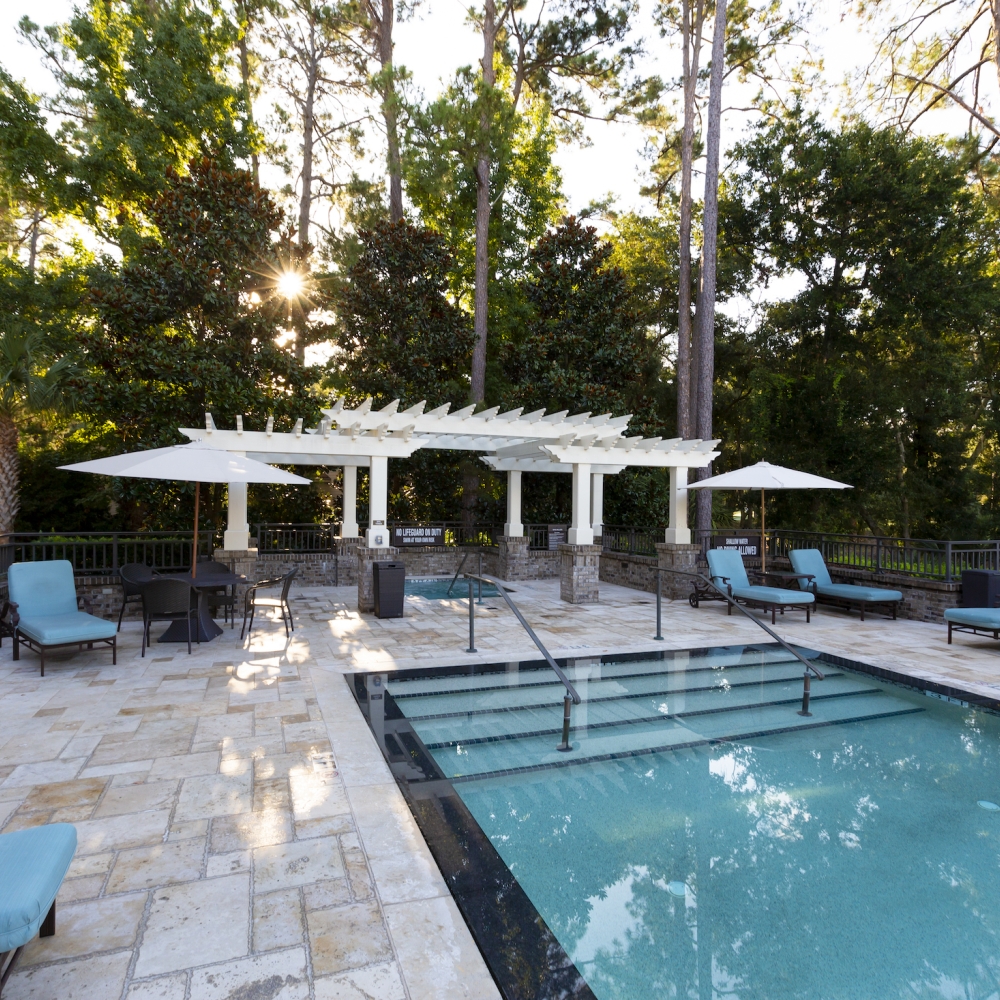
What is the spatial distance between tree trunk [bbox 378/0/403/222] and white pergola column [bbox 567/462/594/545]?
9615mm

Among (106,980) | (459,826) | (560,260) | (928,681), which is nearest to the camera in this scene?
(106,980)

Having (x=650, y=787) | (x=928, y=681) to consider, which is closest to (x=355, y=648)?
(x=650, y=787)

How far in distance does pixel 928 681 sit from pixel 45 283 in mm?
17739

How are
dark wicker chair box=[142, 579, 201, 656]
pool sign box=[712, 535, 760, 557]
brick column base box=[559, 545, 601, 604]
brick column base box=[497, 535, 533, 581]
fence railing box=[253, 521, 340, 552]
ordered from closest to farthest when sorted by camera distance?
dark wicker chair box=[142, 579, 201, 656]
brick column base box=[559, 545, 601, 604]
pool sign box=[712, 535, 760, 557]
fence railing box=[253, 521, 340, 552]
brick column base box=[497, 535, 533, 581]

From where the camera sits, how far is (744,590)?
9250mm

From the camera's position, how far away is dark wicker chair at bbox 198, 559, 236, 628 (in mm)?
7934

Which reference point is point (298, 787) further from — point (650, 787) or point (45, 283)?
point (45, 283)

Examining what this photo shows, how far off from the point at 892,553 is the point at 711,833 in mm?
7866

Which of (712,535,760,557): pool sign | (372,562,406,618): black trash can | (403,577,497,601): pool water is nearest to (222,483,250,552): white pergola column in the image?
(372,562,406,618): black trash can

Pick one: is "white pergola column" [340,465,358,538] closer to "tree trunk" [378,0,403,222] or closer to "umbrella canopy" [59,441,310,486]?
"umbrella canopy" [59,441,310,486]

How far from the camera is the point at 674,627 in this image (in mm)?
8523

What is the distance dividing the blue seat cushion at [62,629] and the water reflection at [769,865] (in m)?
4.13

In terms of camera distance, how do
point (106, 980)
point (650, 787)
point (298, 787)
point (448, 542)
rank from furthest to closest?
point (448, 542) < point (650, 787) < point (298, 787) < point (106, 980)

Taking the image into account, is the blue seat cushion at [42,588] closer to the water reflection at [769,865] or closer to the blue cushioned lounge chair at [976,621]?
the water reflection at [769,865]
